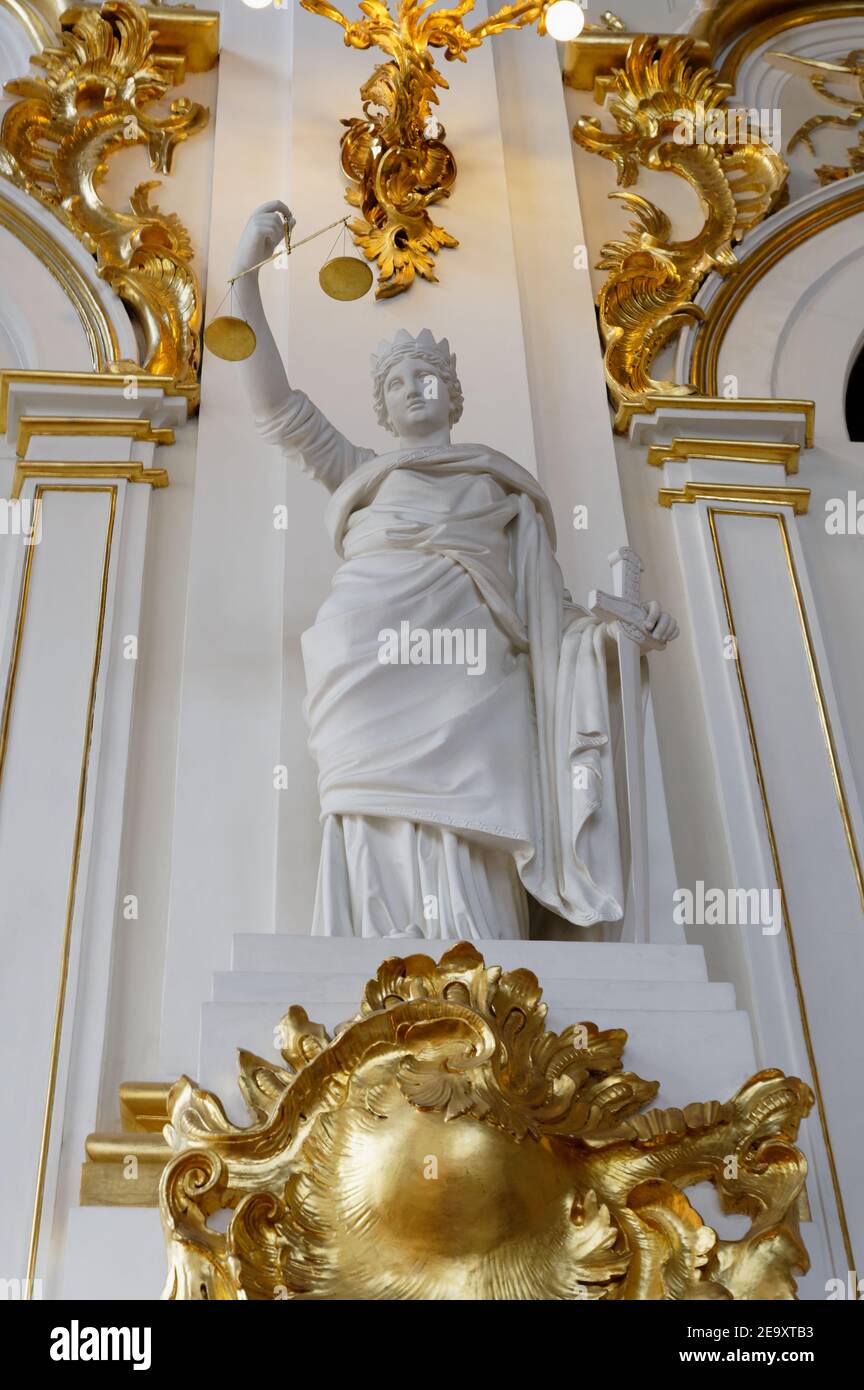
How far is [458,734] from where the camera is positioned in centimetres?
381

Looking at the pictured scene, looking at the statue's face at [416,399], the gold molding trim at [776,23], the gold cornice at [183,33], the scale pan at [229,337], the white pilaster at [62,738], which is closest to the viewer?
the scale pan at [229,337]

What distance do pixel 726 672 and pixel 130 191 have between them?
2.65 metres

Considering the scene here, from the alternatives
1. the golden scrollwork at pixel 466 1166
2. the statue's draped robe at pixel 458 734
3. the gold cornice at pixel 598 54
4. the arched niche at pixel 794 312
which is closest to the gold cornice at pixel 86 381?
the statue's draped robe at pixel 458 734

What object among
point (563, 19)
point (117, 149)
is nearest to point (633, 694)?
point (563, 19)

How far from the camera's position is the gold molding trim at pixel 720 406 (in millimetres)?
5434

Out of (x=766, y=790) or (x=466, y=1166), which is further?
(x=766, y=790)

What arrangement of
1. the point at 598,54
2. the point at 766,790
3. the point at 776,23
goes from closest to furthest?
the point at 766,790
the point at 598,54
the point at 776,23

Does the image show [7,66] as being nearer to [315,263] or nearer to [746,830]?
[315,263]

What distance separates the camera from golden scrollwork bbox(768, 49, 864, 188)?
627 cm

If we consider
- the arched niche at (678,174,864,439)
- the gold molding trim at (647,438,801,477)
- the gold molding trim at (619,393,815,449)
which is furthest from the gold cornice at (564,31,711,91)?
the gold molding trim at (647,438,801,477)

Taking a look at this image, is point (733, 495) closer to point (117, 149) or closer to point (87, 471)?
point (87, 471)

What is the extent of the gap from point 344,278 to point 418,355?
0.58 meters

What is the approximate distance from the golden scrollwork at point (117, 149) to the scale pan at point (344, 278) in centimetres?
143

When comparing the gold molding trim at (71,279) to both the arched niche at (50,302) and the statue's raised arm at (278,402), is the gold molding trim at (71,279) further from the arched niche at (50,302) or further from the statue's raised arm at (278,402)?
the statue's raised arm at (278,402)
